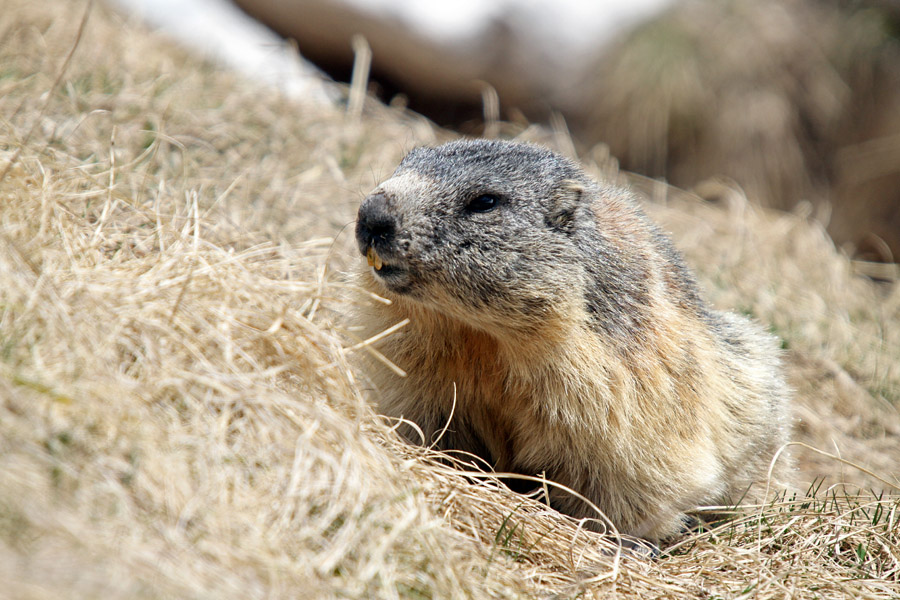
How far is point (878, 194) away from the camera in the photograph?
1120 cm

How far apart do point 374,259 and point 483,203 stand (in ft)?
2.17

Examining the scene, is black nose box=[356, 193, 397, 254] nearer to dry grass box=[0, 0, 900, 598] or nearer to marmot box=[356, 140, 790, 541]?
marmot box=[356, 140, 790, 541]

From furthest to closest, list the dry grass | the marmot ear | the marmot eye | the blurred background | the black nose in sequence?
1. the blurred background
2. the marmot ear
3. the marmot eye
4. the black nose
5. the dry grass

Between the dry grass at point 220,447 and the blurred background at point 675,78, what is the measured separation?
5.07m

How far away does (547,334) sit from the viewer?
13.3 feet

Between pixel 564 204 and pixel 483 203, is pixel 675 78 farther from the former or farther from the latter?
pixel 483 203

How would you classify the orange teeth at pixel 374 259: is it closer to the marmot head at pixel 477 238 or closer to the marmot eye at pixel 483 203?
the marmot head at pixel 477 238

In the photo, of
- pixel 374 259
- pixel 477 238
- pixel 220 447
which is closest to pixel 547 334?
pixel 477 238

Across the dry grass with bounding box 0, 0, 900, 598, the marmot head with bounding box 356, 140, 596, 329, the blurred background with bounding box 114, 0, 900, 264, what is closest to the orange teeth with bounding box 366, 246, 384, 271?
the marmot head with bounding box 356, 140, 596, 329

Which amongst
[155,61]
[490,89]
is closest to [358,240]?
[155,61]

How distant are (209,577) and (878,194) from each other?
11.3 m

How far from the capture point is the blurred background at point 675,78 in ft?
35.3

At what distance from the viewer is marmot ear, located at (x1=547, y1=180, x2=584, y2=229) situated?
4266 millimetres

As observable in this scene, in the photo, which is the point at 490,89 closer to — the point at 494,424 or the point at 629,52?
the point at 629,52
